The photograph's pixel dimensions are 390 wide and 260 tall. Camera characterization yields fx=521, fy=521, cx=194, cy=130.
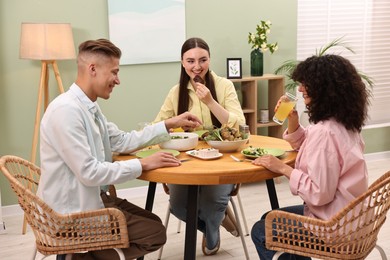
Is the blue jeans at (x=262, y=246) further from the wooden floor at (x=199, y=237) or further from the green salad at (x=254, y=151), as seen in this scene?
the wooden floor at (x=199, y=237)

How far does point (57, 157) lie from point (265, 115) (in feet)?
9.32

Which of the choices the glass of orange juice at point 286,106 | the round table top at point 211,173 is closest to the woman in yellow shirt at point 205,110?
the glass of orange juice at point 286,106

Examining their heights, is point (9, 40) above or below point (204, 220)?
above

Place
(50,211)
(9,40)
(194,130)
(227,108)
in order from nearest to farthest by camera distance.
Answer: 1. (50,211)
2. (194,130)
3. (227,108)
4. (9,40)

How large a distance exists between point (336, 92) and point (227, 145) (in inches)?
23.7

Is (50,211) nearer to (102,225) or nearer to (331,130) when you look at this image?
(102,225)

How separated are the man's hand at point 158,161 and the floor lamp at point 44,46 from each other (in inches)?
67.5

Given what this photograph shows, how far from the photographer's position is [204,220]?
2979 millimetres

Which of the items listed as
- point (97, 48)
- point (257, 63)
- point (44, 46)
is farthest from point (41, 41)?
point (257, 63)

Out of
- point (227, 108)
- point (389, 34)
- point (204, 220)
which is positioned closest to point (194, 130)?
point (227, 108)

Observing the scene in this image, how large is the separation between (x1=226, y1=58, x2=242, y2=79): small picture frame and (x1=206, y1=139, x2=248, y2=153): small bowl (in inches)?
80.6

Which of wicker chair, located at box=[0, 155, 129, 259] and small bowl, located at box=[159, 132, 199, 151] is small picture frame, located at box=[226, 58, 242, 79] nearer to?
small bowl, located at box=[159, 132, 199, 151]

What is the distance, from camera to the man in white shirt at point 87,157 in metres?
2.04

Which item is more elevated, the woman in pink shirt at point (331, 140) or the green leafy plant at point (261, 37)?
the green leafy plant at point (261, 37)
